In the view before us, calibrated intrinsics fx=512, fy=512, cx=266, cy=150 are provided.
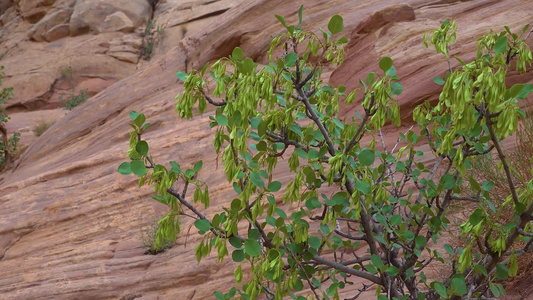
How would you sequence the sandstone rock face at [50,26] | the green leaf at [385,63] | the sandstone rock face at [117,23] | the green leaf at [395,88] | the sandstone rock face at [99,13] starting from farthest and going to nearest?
1. the sandstone rock face at [50,26]
2. the sandstone rock face at [99,13]
3. the sandstone rock face at [117,23]
4. the green leaf at [395,88]
5. the green leaf at [385,63]

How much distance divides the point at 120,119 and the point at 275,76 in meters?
7.23

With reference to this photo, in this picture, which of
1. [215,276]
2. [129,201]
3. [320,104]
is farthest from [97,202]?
[320,104]

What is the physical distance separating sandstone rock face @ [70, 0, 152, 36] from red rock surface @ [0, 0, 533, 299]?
931cm

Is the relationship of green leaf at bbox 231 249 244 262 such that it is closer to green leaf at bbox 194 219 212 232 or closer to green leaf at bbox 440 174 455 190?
green leaf at bbox 194 219 212 232

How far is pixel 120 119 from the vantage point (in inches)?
347

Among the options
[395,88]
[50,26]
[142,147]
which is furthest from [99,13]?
[395,88]

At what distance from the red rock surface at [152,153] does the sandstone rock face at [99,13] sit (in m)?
9.31

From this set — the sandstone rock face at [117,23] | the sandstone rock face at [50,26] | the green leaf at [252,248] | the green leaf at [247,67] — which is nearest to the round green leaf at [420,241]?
the green leaf at [252,248]

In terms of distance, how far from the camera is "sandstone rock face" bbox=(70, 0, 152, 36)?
734 inches

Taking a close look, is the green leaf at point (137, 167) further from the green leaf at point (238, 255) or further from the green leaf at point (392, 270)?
the green leaf at point (392, 270)

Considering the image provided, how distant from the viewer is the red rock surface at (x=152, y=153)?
16.9ft

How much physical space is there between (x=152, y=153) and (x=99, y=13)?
13475mm

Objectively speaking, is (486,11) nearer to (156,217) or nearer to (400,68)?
(400,68)

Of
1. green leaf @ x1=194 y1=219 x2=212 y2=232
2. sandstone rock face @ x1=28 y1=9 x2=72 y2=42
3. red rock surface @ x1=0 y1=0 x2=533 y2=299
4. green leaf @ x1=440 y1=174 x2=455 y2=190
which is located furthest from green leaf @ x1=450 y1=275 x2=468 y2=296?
sandstone rock face @ x1=28 y1=9 x2=72 y2=42
